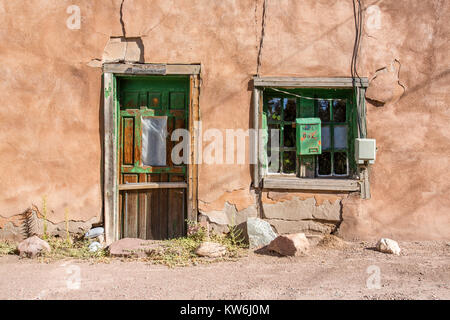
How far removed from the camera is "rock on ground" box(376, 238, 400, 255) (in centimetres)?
390

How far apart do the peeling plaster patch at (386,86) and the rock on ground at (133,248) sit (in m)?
3.26

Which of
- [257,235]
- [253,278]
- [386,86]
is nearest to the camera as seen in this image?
[253,278]

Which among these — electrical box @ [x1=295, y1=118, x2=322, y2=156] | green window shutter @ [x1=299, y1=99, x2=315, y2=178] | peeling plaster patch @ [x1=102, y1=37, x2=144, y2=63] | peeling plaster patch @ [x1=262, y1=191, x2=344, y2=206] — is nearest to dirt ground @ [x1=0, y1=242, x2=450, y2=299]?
peeling plaster patch @ [x1=262, y1=191, x2=344, y2=206]

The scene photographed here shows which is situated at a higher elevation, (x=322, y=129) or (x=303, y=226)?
(x=322, y=129)

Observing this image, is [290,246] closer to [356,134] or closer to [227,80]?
[356,134]

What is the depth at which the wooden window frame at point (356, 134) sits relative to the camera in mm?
4293

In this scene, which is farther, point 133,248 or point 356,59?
point 356,59

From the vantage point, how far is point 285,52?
4.38m

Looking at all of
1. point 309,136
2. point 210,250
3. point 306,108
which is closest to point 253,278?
point 210,250

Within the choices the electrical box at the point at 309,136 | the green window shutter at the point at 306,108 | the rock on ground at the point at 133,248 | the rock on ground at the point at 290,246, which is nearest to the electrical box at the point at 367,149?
the electrical box at the point at 309,136

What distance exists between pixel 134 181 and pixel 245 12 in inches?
105

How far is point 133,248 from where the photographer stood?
3975 mm

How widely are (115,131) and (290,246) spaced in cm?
261

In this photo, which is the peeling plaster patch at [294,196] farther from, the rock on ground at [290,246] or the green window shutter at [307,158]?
the rock on ground at [290,246]
